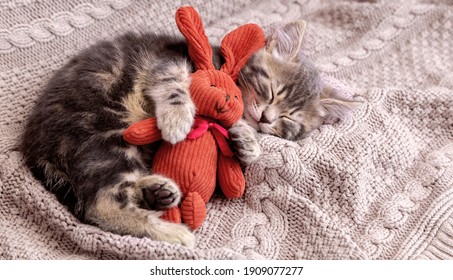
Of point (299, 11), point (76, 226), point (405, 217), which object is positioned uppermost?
point (299, 11)

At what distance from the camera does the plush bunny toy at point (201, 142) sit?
1354mm

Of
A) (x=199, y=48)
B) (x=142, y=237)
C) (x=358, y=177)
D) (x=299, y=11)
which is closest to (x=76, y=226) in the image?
(x=142, y=237)

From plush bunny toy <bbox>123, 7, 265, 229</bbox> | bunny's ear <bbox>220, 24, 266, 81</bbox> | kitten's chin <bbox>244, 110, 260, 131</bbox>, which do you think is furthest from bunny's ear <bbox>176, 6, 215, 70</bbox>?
kitten's chin <bbox>244, 110, 260, 131</bbox>

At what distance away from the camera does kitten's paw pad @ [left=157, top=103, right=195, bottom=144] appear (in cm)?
133

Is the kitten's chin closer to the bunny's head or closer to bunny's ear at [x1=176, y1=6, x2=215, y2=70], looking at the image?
the bunny's head

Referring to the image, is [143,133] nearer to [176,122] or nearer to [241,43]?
[176,122]

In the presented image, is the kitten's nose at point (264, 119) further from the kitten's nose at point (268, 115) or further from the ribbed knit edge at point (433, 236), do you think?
the ribbed knit edge at point (433, 236)

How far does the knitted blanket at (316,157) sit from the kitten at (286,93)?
8 cm

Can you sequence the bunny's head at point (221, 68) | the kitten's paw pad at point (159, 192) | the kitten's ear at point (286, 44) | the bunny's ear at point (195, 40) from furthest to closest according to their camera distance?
1. the kitten's ear at point (286, 44)
2. the bunny's ear at point (195, 40)
3. the bunny's head at point (221, 68)
4. the kitten's paw pad at point (159, 192)

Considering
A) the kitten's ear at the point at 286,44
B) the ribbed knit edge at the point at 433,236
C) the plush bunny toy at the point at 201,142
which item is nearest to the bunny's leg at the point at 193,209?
the plush bunny toy at the point at 201,142
